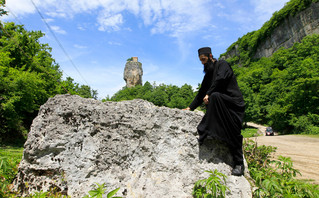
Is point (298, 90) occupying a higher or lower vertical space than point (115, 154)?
higher

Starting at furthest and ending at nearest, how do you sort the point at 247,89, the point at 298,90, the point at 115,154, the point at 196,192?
the point at 247,89 → the point at 298,90 → the point at 115,154 → the point at 196,192

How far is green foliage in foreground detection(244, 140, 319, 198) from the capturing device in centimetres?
261

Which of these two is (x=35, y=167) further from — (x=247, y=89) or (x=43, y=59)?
(x=247, y=89)

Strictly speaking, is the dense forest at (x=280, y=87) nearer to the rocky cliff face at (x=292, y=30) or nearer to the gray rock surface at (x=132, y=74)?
the rocky cliff face at (x=292, y=30)

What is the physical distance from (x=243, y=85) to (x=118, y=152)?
49.5 m

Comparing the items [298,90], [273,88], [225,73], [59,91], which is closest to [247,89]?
[273,88]

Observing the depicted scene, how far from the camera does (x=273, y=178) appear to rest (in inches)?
113

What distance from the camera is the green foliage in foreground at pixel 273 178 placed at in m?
2.61

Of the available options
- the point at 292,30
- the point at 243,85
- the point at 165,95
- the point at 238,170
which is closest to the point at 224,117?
the point at 238,170

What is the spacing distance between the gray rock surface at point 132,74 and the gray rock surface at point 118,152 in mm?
89755

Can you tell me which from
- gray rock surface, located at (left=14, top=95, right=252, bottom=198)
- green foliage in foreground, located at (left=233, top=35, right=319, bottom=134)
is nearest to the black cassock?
gray rock surface, located at (left=14, top=95, right=252, bottom=198)

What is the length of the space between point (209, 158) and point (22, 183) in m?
2.89

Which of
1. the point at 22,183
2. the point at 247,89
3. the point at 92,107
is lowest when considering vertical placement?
the point at 22,183

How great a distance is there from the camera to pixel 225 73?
337 cm
